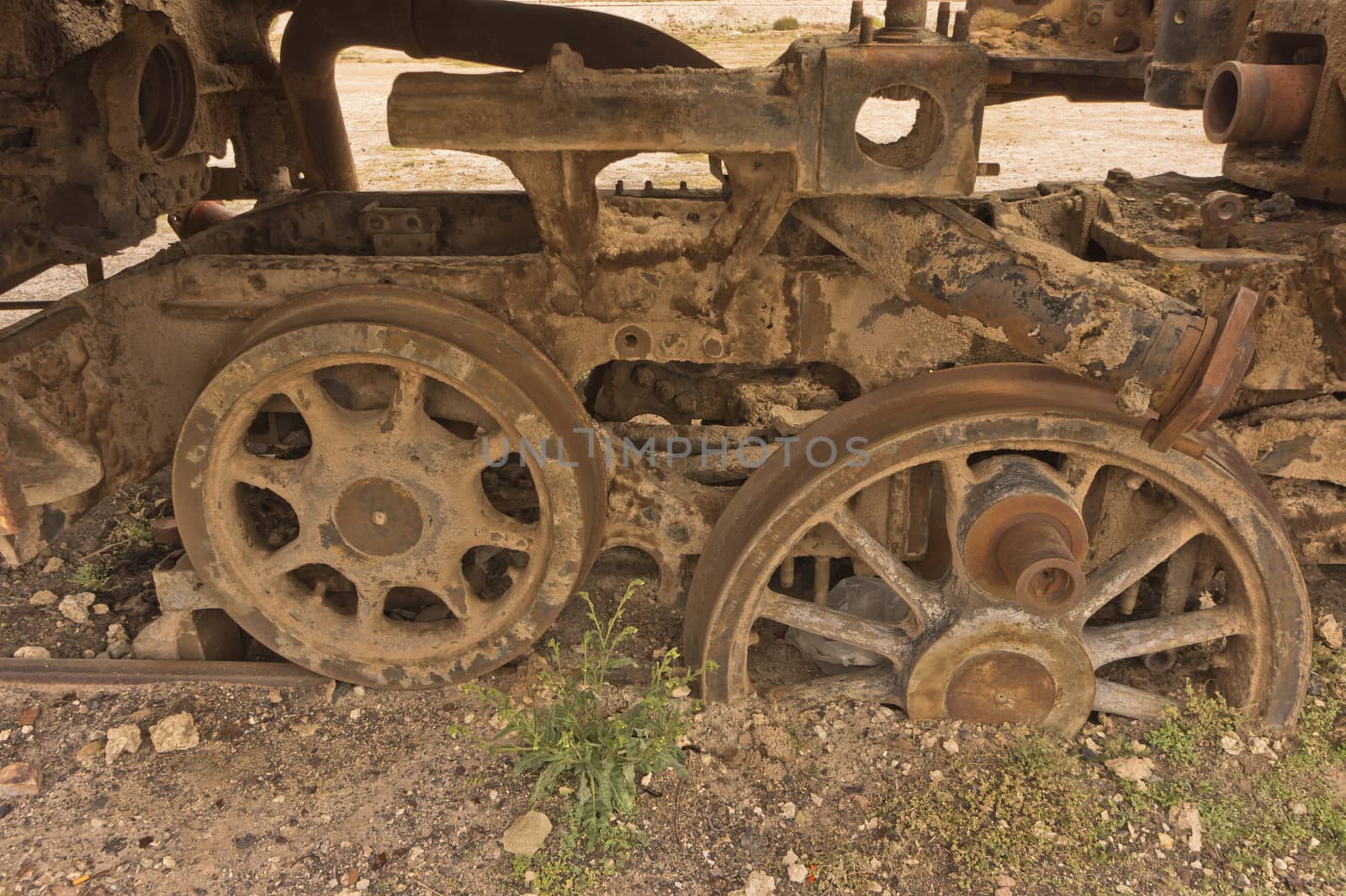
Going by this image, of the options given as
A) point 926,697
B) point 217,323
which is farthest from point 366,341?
point 926,697

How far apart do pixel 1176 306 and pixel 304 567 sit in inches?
97.0

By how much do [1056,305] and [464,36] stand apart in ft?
7.56

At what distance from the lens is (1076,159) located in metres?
9.44

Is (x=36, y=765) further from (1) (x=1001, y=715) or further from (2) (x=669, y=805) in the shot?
(1) (x=1001, y=715)

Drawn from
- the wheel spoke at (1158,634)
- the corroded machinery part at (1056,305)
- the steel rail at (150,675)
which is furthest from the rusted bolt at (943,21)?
the steel rail at (150,675)

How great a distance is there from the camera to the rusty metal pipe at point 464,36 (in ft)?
10.6

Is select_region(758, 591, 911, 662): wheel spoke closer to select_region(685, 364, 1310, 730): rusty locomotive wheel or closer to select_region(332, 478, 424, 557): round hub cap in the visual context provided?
select_region(685, 364, 1310, 730): rusty locomotive wheel

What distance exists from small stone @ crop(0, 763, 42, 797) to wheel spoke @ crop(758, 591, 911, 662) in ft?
6.29

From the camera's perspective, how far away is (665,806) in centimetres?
249

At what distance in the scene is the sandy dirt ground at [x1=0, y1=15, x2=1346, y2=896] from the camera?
7.58 ft

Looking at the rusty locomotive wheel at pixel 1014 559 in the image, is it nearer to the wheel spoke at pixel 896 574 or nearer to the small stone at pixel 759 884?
the wheel spoke at pixel 896 574

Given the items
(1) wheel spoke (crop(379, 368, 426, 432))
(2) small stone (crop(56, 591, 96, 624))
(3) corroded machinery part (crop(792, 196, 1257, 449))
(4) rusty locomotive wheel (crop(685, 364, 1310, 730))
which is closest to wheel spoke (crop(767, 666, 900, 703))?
(4) rusty locomotive wheel (crop(685, 364, 1310, 730))

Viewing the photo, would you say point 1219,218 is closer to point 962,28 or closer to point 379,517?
point 962,28

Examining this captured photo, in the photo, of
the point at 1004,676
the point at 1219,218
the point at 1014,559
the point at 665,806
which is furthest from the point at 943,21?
the point at 665,806
